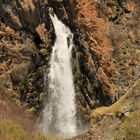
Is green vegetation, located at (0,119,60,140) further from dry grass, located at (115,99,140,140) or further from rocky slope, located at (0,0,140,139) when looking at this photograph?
rocky slope, located at (0,0,140,139)

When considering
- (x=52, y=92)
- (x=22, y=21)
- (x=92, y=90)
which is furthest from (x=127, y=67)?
(x=22, y=21)

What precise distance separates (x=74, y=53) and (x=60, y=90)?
4.07 meters

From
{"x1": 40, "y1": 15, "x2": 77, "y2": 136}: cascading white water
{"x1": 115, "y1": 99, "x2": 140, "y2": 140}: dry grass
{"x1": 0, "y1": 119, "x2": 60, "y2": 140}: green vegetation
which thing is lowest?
{"x1": 40, "y1": 15, "x2": 77, "y2": 136}: cascading white water

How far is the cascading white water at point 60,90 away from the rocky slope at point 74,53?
2.03 feet

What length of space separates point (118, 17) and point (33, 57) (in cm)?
1070

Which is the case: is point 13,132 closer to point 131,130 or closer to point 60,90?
point 131,130

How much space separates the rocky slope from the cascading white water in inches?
24.3

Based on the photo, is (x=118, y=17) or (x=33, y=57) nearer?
(x=33, y=57)

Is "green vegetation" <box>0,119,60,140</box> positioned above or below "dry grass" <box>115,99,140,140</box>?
above

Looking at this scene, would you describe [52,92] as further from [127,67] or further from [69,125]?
[127,67]

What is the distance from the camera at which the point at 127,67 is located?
56.9 m

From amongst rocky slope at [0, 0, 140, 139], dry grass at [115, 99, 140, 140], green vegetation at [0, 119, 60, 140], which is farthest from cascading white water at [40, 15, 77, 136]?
green vegetation at [0, 119, 60, 140]

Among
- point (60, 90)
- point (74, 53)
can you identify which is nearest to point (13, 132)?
point (60, 90)

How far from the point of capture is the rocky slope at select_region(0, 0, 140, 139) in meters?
55.5
